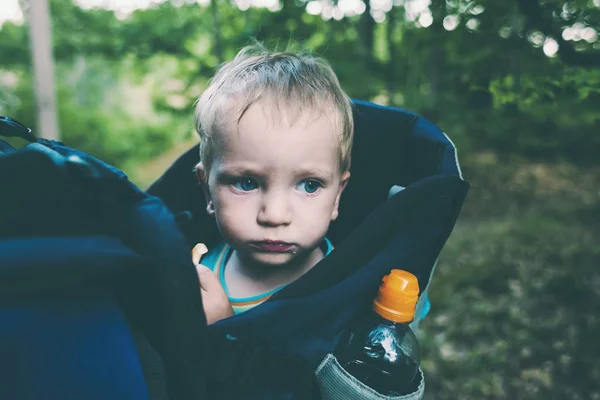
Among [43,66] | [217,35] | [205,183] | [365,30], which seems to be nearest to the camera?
[205,183]

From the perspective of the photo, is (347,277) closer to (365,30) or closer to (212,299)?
(212,299)

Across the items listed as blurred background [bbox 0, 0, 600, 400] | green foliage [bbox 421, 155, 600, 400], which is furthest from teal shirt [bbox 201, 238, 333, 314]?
green foliage [bbox 421, 155, 600, 400]

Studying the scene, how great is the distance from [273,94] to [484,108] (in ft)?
5.02

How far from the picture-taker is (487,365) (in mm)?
2533

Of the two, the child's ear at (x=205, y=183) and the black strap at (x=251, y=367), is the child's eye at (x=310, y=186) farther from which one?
the black strap at (x=251, y=367)

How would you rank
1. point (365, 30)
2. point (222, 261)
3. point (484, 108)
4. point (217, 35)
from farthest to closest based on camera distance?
point (217, 35), point (365, 30), point (484, 108), point (222, 261)

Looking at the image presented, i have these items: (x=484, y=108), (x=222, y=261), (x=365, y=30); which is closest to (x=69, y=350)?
(x=222, y=261)

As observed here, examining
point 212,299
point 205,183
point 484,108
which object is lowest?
point 484,108

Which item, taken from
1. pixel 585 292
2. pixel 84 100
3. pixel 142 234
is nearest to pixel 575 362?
A: pixel 585 292

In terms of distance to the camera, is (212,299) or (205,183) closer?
(212,299)

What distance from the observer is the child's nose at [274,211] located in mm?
1046

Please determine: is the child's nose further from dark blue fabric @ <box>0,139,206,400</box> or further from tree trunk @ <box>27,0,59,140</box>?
tree trunk @ <box>27,0,59,140</box>

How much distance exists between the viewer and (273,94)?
109 cm

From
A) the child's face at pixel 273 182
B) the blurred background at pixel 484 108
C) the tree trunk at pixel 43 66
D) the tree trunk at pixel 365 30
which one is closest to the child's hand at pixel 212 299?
the child's face at pixel 273 182
